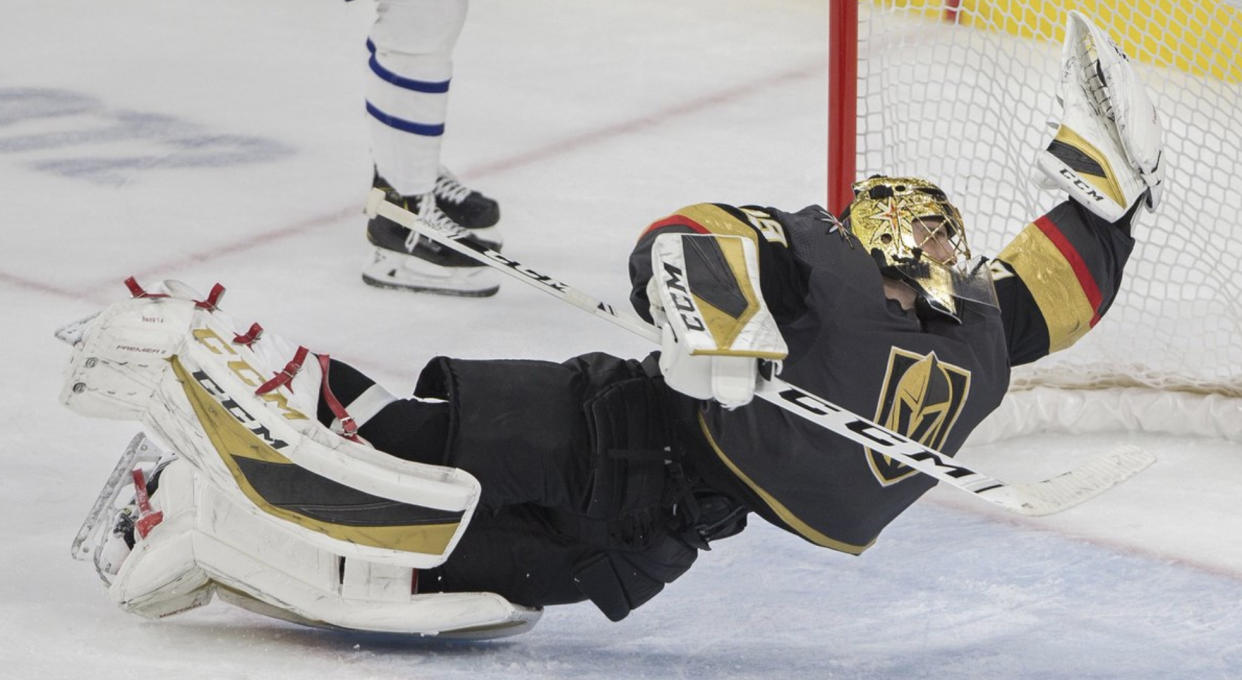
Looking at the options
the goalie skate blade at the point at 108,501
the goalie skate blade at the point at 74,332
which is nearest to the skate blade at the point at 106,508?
the goalie skate blade at the point at 108,501

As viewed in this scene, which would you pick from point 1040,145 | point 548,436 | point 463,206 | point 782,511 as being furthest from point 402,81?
point 782,511

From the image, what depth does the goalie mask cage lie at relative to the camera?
9.71ft

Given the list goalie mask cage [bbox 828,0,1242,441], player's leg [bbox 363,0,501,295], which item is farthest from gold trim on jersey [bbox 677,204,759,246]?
player's leg [bbox 363,0,501,295]

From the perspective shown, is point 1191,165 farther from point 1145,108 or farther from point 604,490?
point 604,490

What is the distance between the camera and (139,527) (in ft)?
6.92

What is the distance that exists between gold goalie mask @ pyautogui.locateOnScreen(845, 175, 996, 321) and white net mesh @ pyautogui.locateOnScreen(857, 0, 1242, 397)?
92 centimetres

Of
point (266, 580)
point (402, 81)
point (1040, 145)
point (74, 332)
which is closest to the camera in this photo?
point (74, 332)

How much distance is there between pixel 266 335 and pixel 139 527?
0.90 feet

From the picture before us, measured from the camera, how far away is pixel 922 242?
1973 mm

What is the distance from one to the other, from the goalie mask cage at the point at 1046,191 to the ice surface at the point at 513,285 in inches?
3.7

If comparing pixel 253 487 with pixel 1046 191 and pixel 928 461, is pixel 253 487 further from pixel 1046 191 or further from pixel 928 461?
pixel 1046 191

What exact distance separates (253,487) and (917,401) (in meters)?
0.70

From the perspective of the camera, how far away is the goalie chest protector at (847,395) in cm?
193

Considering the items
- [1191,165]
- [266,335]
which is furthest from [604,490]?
[1191,165]
